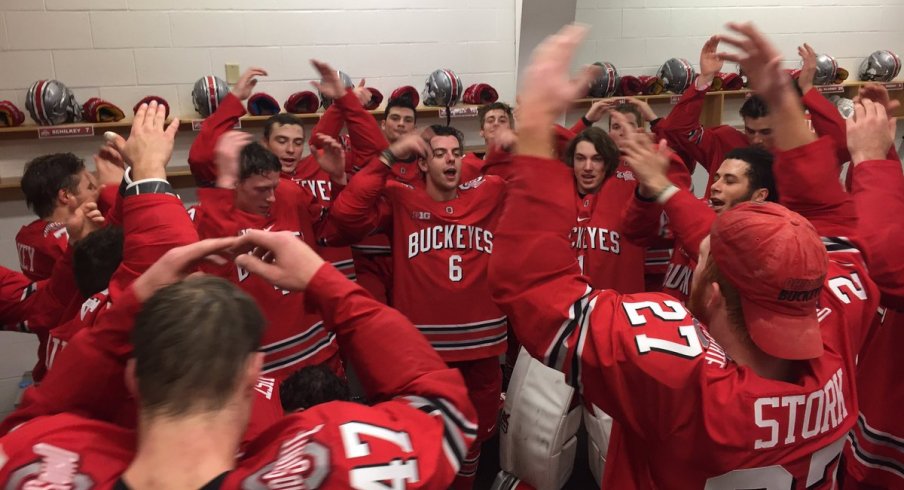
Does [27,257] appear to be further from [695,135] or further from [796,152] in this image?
[695,135]

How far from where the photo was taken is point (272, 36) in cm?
541

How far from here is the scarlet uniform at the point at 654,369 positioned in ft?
3.90

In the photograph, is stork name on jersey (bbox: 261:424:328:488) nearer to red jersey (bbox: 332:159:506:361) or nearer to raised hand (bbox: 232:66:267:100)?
red jersey (bbox: 332:159:506:361)

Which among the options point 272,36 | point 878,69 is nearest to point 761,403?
point 272,36

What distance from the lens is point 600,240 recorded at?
3.27 meters

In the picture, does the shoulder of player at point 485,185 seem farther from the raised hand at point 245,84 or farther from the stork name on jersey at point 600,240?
the raised hand at point 245,84

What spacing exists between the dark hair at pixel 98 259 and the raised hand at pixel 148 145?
1.50 feet

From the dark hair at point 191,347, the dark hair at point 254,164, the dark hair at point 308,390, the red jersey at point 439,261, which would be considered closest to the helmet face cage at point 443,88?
the red jersey at point 439,261

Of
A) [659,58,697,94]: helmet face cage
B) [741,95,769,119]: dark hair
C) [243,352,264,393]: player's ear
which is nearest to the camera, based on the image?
[243,352,264,393]: player's ear

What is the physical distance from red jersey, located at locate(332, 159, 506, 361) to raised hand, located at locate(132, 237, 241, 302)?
1.98 metres

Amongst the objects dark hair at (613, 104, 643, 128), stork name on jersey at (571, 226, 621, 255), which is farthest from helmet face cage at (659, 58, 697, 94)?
stork name on jersey at (571, 226, 621, 255)

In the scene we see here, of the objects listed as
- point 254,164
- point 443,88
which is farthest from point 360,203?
point 443,88

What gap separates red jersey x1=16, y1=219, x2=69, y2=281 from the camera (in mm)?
3025

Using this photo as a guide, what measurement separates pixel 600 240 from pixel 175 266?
2.43 m
